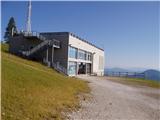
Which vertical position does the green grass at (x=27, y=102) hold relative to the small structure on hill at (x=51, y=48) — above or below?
below

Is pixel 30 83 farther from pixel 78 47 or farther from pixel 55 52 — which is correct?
pixel 78 47

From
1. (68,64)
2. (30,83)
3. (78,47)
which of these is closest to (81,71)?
(78,47)

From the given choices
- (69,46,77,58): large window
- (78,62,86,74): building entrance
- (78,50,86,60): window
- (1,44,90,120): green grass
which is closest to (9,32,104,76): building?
(69,46,77,58): large window

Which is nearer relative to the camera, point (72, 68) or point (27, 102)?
point (27, 102)

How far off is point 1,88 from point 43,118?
2476 millimetres

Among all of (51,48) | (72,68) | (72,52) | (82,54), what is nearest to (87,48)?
(82,54)

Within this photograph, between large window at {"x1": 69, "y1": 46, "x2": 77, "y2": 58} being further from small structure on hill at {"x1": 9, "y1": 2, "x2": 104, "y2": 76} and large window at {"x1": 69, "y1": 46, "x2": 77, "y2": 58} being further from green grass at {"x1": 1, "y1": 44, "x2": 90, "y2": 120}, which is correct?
green grass at {"x1": 1, "y1": 44, "x2": 90, "y2": 120}

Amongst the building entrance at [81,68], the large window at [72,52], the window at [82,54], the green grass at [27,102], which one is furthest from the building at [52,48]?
the green grass at [27,102]

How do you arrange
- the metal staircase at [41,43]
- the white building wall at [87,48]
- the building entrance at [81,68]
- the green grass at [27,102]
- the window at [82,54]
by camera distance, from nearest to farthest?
1. the green grass at [27,102]
2. the metal staircase at [41,43]
3. the white building wall at [87,48]
4. the window at [82,54]
5. the building entrance at [81,68]

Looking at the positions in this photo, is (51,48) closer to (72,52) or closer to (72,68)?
(72,52)

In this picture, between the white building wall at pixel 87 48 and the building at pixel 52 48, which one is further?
the white building wall at pixel 87 48

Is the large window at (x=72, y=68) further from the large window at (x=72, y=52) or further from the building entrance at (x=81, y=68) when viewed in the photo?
the building entrance at (x=81, y=68)

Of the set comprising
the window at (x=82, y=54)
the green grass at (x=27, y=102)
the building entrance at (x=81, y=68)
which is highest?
the window at (x=82, y=54)

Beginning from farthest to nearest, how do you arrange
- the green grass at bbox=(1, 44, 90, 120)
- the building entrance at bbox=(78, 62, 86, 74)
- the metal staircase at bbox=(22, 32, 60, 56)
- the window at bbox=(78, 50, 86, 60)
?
the building entrance at bbox=(78, 62, 86, 74)
the window at bbox=(78, 50, 86, 60)
the metal staircase at bbox=(22, 32, 60, 56)
the green grass at bbox=(1, 44, 90, 120)
